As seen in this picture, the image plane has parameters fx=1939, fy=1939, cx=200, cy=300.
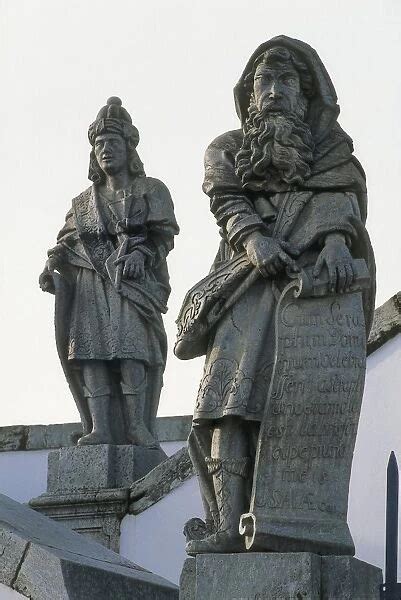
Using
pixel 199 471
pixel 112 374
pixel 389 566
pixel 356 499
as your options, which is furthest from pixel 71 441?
pixel 199 471

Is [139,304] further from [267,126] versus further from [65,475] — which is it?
[267,126]

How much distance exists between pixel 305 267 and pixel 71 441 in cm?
763

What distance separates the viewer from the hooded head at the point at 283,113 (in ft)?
26.5

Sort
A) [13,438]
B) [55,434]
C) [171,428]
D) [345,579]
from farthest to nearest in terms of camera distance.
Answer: [13,438], [55,434], [171,428], [345,579]

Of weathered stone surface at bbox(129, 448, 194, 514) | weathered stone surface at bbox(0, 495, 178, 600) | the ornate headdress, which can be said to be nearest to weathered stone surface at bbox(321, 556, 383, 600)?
weathered stone surface at bbox(0, 495, 178, 600)

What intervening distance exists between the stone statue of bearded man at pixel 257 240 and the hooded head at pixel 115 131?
460 cm

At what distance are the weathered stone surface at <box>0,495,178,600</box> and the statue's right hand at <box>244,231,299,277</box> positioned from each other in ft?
5.42

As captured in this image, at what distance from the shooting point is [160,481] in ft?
41.4

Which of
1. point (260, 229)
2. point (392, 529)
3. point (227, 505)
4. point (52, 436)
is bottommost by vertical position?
point (227, 505)

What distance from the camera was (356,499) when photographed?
40.1 feet

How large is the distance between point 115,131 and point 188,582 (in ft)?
18.5

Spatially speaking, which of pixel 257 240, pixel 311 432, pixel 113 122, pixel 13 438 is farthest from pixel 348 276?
pixel 13 438

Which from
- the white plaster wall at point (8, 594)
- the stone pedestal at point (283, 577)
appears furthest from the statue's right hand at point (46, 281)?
the stone pedestal at point (283, 577)

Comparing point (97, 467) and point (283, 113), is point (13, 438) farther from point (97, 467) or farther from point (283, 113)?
point (283, 113)
